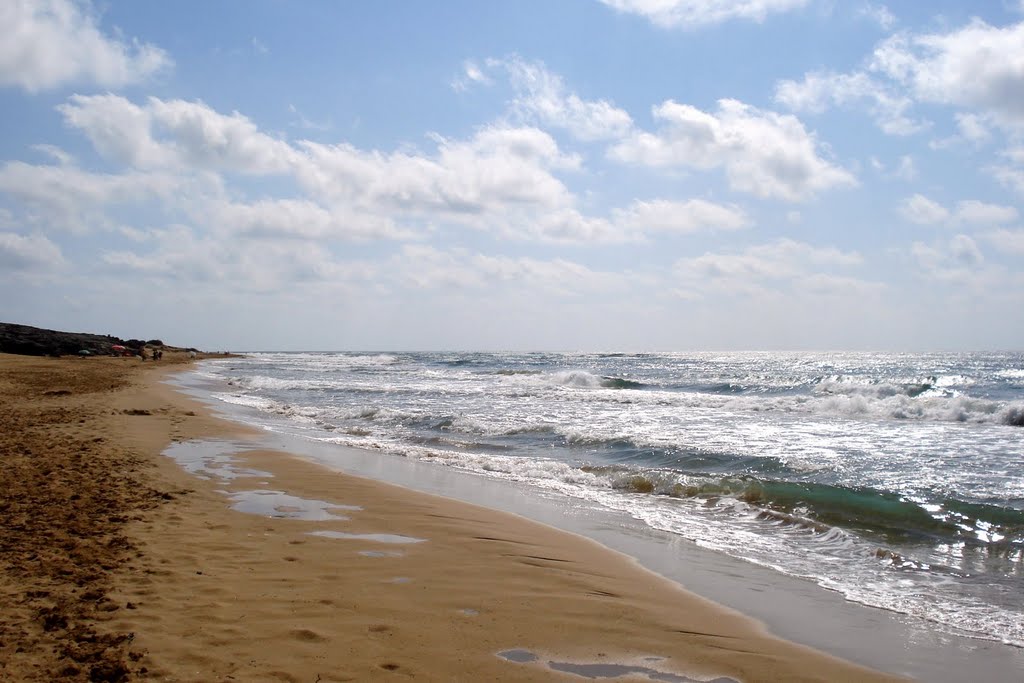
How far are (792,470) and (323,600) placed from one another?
352 inches

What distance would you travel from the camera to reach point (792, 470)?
11.0 metres

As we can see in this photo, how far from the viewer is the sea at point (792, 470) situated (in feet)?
20.6

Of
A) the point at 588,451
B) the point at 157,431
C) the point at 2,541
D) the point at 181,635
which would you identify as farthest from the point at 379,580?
the point at 157,431

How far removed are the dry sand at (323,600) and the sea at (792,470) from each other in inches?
81.1

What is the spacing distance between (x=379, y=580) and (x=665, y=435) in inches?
443

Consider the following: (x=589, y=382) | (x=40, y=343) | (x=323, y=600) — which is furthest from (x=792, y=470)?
(x=40, y=343)

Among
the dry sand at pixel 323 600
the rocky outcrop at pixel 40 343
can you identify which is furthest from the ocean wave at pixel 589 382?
the rocky outcrop at pixel 40 343

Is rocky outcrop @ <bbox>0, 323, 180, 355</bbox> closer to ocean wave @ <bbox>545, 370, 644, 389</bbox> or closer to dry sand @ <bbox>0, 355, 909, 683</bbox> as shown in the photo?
ocean wave @ <bbox>545, 370, 644, 389</bbox>

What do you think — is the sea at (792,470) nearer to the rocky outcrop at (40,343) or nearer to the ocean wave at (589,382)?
the ocean wave at (589,382)

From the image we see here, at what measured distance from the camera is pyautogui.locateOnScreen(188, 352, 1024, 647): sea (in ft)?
20.6

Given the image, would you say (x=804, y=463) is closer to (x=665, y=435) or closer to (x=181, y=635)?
(x=665, y=435)

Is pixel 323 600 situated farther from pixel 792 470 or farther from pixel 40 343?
pixel 40 343

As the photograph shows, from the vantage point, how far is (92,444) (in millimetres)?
10344

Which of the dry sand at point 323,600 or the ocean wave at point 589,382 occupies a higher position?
the ocean wave at point 589,382
